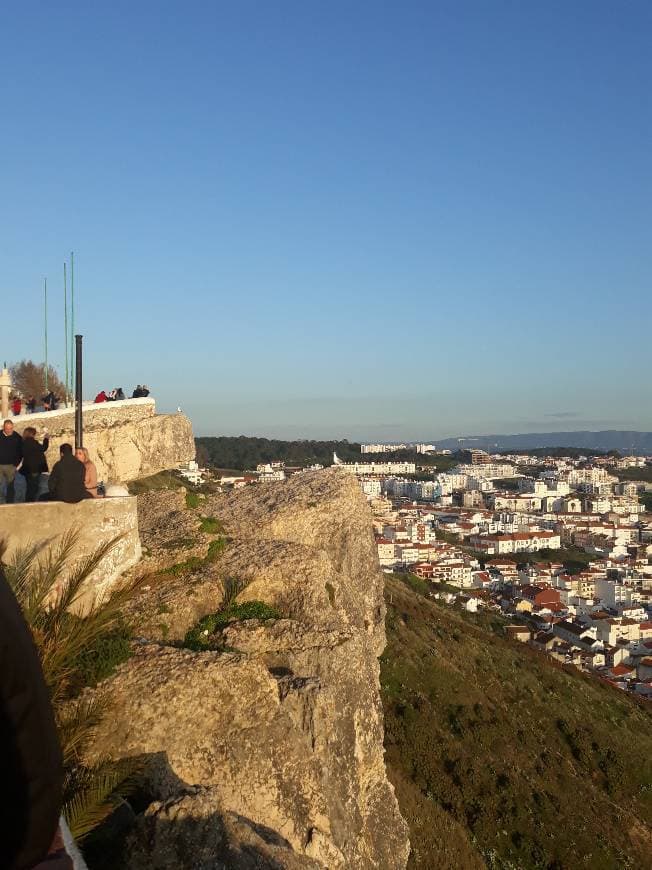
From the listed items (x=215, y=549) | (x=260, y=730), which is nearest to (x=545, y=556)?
(x=215, y=549)

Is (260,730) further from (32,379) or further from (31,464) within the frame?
(32,379)

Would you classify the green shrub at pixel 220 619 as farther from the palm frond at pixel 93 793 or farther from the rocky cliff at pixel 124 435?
the rocky cliff at pixel 124 435

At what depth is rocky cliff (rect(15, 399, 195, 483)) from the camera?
1569 cm

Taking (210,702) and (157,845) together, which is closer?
(157,845)

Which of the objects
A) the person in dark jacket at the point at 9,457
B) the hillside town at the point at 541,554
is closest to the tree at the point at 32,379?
the hillside town at the point at 541,554

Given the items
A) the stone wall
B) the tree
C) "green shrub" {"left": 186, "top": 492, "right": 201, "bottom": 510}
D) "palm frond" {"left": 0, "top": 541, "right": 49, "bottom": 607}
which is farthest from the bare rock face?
the tree

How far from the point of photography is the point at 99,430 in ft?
53.4

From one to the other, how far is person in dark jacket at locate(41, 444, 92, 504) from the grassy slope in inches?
370

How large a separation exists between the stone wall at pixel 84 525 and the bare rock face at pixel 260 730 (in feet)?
2.24

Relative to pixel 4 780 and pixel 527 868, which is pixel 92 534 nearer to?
pixel 4 780

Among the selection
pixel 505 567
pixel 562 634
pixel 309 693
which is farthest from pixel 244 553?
pixel 505 567

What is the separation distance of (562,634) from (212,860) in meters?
64.7

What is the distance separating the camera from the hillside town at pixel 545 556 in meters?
62.6

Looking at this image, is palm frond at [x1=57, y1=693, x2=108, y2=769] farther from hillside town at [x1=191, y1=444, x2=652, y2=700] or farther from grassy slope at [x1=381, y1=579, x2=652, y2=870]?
hillside town at [x1=191, y1=444, x2=652, y2=700]
